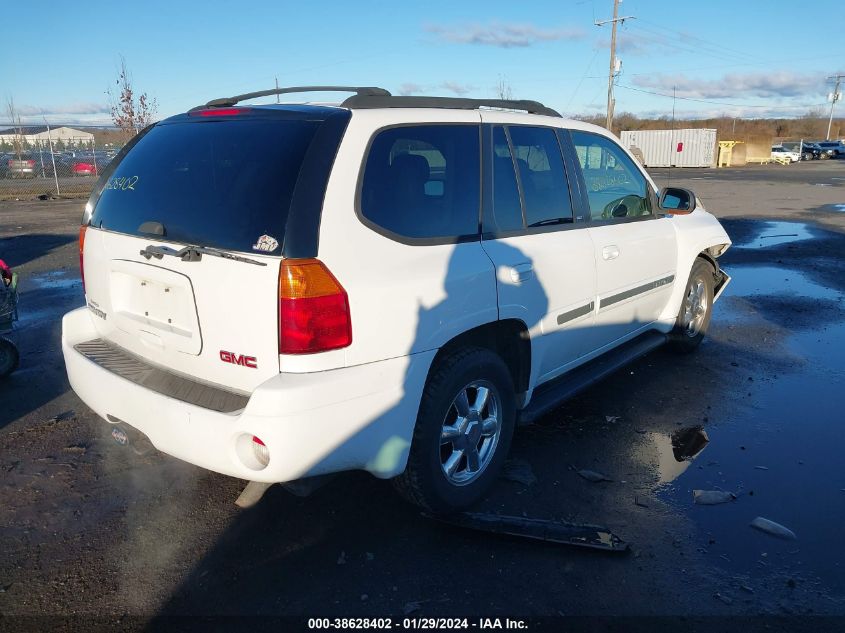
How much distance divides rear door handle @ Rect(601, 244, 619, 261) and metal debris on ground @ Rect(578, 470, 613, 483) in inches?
52.6

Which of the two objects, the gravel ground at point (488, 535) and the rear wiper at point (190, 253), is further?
the gravel ground at point (488, 535)

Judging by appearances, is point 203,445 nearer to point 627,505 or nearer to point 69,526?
point 69,526

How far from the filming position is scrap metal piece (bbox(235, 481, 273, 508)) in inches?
135

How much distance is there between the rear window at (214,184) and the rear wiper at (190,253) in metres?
0.03

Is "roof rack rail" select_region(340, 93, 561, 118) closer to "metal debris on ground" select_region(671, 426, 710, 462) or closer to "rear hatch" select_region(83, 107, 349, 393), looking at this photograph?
"rear hatch" select_region(83, 107, 349, 393)

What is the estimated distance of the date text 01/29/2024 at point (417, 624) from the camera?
101 inches

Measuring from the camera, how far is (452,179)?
10.5 ft

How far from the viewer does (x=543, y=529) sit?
10.4 feet

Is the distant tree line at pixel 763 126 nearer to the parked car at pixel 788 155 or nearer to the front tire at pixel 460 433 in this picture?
the parked car at pixel 788 155

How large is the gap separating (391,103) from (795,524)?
2895mm

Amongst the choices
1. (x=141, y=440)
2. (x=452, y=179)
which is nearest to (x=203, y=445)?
(x=141, y=440)

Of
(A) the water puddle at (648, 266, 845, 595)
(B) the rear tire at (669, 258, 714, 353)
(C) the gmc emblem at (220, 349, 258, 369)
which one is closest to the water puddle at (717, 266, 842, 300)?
(B) the rear tire at (669, 258, 714, 353)

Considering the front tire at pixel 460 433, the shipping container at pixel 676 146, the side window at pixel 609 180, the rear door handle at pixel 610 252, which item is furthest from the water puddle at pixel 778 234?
the shipping container at pixel 676 146

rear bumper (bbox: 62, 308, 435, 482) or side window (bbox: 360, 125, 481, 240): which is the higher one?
side window (bbox: 360, 125, 481, 240)
